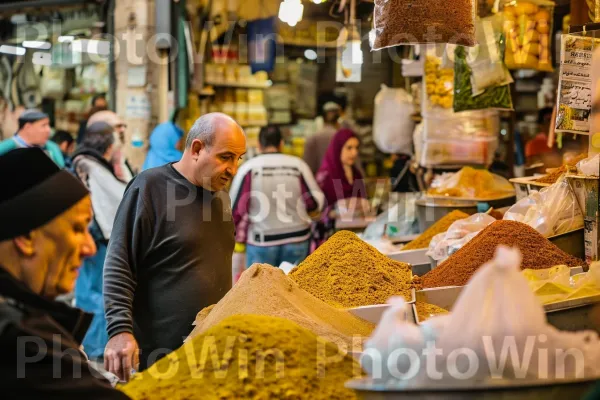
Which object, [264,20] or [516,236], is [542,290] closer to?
[516,236]

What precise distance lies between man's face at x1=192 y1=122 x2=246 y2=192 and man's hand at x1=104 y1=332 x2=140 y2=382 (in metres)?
0.68

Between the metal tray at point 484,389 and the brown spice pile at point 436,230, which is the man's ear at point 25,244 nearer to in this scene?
the metal tray at point 484,389

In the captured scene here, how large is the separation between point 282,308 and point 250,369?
540 millimetres

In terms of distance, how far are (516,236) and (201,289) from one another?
1.19 meters

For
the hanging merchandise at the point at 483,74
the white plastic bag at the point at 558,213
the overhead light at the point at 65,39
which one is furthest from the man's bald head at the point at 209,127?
the overhead light at the point at 65,39

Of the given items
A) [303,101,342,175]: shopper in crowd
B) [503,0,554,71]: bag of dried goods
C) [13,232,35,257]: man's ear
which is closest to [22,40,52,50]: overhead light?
[303,101,342,175]: shopper in crowd

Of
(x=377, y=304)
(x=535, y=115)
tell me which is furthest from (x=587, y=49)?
(x=535, y=115)

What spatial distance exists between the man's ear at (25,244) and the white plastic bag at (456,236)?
232 centimetres

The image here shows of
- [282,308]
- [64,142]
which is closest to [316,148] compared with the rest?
[64,142]

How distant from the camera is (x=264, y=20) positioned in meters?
8.16

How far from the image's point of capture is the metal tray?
1603mm

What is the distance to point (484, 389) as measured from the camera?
160cm

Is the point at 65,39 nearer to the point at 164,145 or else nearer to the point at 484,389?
the point at 164,145

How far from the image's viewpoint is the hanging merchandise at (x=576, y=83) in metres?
3.32
